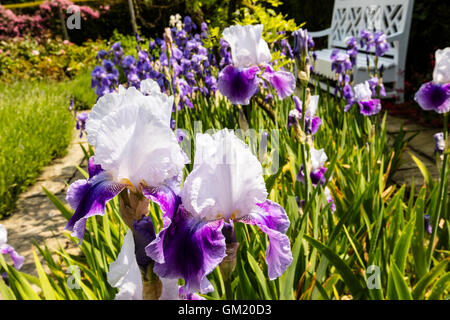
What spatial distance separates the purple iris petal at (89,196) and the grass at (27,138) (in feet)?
9.86

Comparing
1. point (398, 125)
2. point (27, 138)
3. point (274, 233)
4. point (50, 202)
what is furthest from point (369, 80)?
point (27, 138)

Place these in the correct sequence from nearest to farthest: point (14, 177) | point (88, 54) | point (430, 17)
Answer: point (14, 177), point (430, 17), point (88, 54)

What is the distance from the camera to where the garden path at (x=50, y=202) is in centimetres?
278

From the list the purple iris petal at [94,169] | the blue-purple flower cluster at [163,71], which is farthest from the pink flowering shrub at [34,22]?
the purple iris petal at [94,169]

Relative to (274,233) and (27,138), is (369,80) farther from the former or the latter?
(27,138)

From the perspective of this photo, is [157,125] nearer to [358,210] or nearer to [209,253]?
[209,253]

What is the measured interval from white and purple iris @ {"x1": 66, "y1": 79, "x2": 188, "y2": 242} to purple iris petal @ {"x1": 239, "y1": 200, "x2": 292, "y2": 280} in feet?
0.59

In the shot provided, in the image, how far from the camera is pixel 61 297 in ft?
4.60

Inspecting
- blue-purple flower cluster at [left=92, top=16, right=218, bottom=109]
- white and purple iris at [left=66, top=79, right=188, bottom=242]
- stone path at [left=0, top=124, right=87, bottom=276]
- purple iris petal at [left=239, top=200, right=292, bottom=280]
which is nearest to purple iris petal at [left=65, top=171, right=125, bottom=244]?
white and purple iris at [left=66, top=79, right=188, bottom=242]

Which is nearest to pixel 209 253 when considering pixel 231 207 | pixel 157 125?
pixel 231 207

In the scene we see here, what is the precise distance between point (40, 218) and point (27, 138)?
1.58 meters

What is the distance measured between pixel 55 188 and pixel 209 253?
3.64 metres

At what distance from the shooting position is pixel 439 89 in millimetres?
1754
